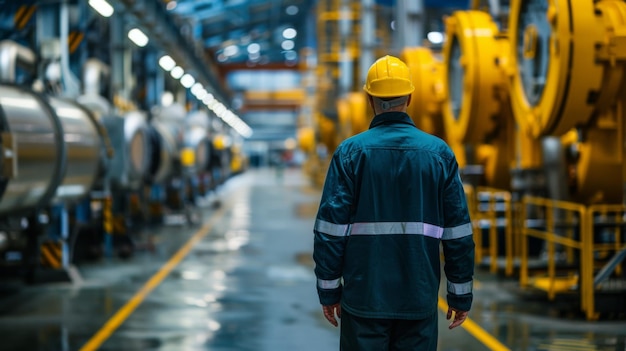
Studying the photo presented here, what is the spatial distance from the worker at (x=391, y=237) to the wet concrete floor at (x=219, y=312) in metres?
3.55

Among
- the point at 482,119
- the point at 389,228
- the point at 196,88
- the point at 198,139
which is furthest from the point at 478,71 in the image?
the point at 196,88

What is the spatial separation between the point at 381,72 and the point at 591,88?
462 centimetres

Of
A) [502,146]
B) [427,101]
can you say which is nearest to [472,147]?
[502,146]

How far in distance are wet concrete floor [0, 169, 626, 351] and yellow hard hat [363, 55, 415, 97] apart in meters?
3.78

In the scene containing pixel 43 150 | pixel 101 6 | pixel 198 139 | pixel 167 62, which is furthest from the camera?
pixel 198 139

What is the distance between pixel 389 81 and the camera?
434cm

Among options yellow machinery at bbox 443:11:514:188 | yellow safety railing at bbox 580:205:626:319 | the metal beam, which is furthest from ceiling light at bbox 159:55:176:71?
yellow safety railing at bbox 580:205:626:319

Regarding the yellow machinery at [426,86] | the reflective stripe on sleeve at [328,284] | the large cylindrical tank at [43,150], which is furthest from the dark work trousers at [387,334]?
the yellow machinery at [426,86]

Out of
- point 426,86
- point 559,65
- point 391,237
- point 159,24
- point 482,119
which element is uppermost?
point 159,24

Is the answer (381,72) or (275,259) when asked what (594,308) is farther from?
(275,259)

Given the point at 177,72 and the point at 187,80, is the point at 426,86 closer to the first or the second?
the point at 177,72

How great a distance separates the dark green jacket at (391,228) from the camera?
416 cm

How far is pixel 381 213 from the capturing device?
4.20 metres

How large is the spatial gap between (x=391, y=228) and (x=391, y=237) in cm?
4
